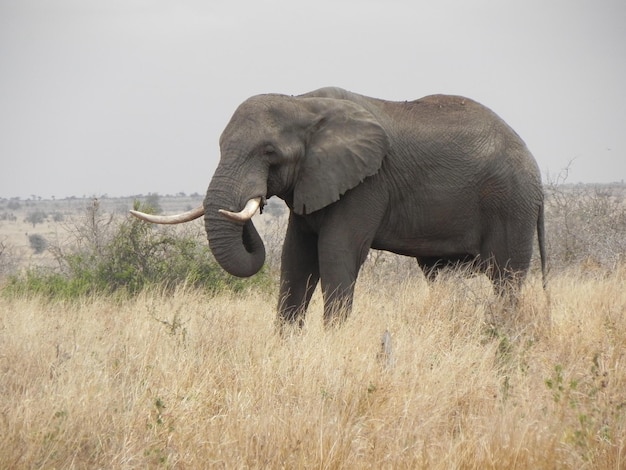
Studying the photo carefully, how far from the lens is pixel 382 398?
20.3 ft

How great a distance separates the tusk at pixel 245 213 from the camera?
8.12 m

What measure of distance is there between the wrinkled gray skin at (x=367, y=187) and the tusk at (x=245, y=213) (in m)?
0.06

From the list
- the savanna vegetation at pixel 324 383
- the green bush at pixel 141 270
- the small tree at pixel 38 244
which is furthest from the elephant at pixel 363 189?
the small tree at pixel 38 244

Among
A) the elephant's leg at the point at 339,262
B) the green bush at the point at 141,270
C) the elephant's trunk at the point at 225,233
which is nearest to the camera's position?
the elephant's trunk at the point at 225,233

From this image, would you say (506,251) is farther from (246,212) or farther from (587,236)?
(587,236)

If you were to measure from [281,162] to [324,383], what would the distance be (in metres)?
2.80

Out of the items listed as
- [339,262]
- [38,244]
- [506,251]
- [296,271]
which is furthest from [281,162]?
[38,244]

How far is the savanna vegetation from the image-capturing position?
16.9 feet

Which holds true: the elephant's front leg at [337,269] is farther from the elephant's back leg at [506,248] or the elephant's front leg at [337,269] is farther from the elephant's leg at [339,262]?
the elephant's back leg at [506,248]

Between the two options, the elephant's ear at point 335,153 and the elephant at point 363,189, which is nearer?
the elephant at point 363,189

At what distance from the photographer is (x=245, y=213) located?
8.18m

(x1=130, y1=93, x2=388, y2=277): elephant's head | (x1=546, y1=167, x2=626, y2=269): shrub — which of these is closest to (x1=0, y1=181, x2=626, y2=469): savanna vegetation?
(x1=130, y1=93, x2=388, y2=277): elephant's head

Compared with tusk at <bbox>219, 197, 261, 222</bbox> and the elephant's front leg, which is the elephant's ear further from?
tusk at <bbox>219, 197, 261, 222</bbox>

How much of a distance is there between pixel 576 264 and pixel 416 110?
222 inches
